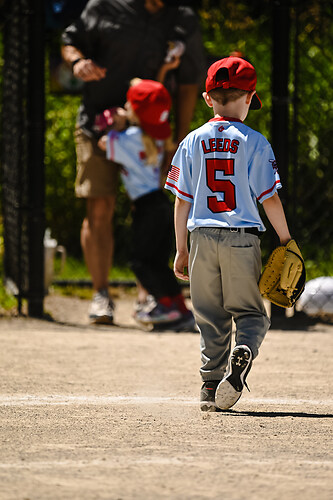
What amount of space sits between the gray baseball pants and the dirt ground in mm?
286

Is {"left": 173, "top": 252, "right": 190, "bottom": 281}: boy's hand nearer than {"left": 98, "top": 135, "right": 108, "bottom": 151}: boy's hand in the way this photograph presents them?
Yes

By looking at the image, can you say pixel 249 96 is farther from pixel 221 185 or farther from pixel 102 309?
pixel 102 309

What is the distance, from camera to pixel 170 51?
21.3 feet

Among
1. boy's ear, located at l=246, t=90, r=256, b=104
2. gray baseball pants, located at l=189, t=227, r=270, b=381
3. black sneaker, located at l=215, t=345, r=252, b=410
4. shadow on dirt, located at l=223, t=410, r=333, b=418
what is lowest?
shadow on dirt, located at l=223, t=410, r=333, b=418

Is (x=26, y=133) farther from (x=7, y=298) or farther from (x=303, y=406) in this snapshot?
(x=303, y=406)

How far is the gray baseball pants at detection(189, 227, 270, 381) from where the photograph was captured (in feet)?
13.6

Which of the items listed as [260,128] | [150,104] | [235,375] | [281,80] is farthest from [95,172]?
[260,128]

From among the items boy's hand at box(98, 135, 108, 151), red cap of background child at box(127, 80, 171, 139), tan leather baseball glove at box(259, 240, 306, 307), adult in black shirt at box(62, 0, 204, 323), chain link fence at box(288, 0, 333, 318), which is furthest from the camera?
chain link fence at box(288, 0, 333, 318)

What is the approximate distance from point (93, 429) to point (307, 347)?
2173 millimetres

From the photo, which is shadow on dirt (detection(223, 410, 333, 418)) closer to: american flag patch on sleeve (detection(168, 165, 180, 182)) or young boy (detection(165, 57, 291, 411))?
young boy (detection(165, 57, 291, 411))

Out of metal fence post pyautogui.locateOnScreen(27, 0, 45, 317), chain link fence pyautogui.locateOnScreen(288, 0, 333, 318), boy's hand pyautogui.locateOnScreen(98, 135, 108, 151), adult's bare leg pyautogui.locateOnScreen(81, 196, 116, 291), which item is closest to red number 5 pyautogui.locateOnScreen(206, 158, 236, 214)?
boy's hand pyautogui.locateOnScreen(98, 135, 108, 151)

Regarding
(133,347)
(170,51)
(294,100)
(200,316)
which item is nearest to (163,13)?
(170,51)

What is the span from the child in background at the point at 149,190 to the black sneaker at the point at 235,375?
2275 millimetres

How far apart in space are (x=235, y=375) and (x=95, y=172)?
8.89ft
